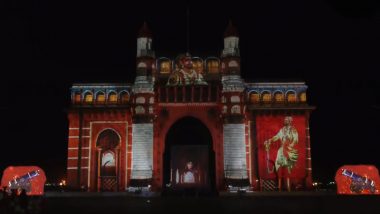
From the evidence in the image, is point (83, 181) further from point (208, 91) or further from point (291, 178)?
point (291, 178)

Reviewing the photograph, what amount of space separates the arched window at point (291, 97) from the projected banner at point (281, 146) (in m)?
2.11

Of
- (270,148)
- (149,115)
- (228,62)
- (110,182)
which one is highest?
(228,62)

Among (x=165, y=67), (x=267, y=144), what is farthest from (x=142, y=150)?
(x=267, y=144)

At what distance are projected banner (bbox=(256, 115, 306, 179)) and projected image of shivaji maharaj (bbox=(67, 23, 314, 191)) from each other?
11cm

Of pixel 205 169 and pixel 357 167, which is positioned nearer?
pixel 357 167

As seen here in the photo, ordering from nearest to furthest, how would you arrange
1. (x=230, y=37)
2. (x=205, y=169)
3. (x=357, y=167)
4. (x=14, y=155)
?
(x=357, y=167)
(x=205, y=169)
(x=230, y=37)
(x=14, y=155)

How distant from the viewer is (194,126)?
178 feet

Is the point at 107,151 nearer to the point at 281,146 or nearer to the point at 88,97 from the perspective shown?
the point at 88,97

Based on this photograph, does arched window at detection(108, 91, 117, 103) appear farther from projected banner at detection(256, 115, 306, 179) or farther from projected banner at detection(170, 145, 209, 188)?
projected banner at detection(256, 115, 306, 179)

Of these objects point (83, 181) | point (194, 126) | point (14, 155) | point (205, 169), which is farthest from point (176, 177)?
point (14, 155)

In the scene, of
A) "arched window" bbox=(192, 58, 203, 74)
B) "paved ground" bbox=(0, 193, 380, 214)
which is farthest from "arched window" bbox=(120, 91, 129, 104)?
"paved ground" bbox=(0, 193, 380, 214)

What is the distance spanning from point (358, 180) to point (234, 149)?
12773mm

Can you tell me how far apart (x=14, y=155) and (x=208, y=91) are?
3002 centimetres

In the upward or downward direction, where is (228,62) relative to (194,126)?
upward
